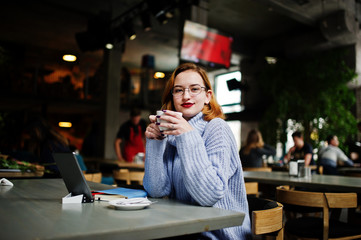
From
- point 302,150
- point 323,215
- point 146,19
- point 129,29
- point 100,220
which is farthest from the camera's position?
point 129,29

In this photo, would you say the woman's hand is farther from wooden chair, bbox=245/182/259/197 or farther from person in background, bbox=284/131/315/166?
person in background, bbox=284/131/315/166

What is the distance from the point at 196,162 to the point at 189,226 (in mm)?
314

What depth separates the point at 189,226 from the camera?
1049 millimetres

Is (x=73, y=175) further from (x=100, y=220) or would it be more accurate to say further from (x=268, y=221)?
(x=268, y=221)

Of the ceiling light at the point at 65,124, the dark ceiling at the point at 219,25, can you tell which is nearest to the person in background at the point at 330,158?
the dark ceiling at the point at 219,25

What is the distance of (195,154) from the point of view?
1.32 metres

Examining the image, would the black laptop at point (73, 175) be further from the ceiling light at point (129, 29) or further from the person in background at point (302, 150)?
the ceiling light at point (129, 29)

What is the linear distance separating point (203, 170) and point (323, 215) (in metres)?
1.30

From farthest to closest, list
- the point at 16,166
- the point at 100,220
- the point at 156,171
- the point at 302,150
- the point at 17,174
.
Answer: the point at 302,150, the point at 16,166, the point at 17,174, the point at 156,171, the point at 100,220

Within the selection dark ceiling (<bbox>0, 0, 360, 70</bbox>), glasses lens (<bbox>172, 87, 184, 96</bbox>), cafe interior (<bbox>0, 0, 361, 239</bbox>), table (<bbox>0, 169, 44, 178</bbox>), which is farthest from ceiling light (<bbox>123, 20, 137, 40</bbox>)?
glasses lens (<bbox>172, 87, 184, 96</bbox>)

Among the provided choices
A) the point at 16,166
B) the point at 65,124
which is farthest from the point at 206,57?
the point at 65,124

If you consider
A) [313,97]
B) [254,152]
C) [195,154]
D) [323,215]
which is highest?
[313,97]

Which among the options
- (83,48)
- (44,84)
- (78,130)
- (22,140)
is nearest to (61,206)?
(83,48)

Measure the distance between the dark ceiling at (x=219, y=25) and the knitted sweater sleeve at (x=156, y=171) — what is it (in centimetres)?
649
